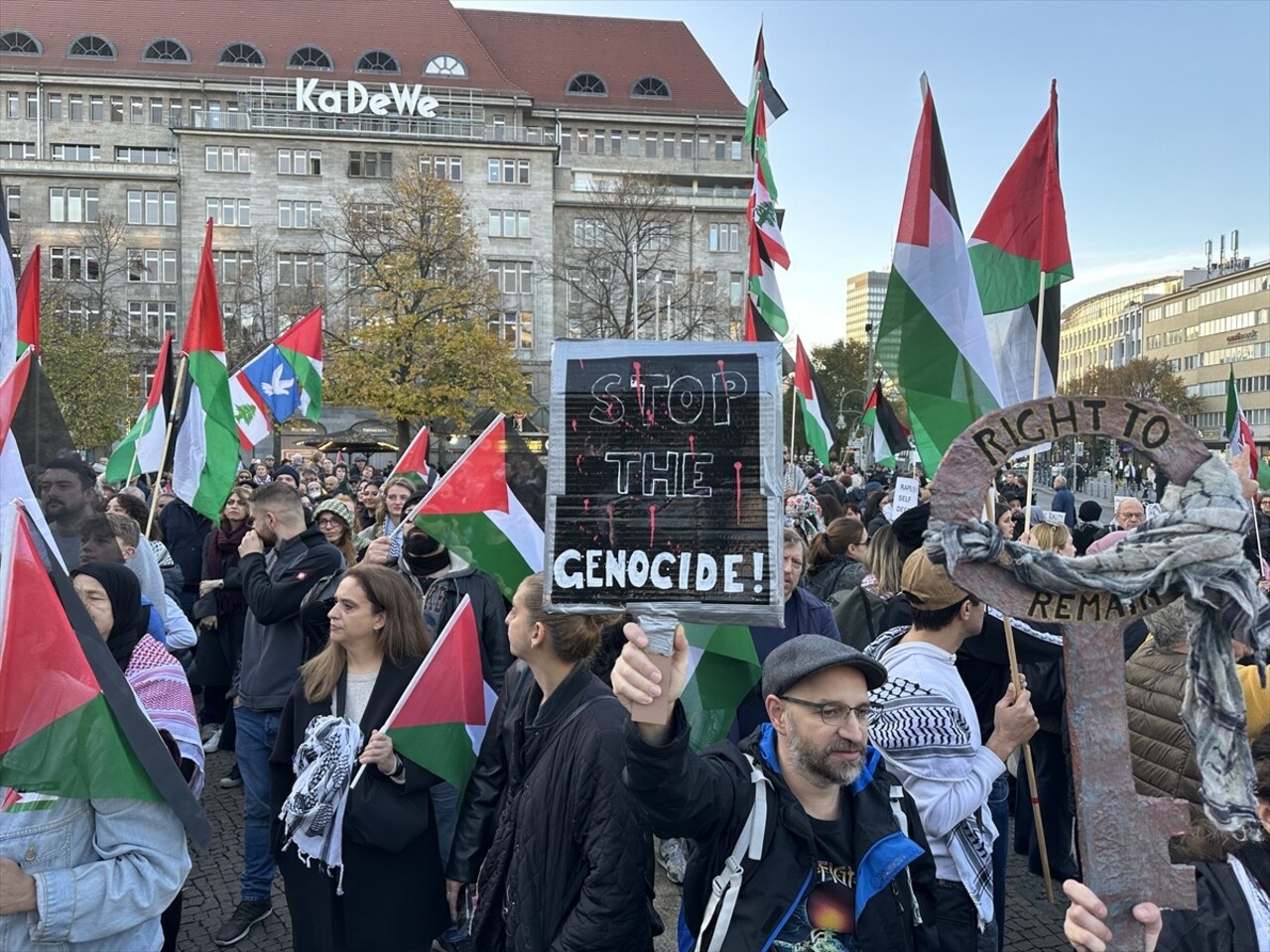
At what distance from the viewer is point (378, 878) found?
3549mm

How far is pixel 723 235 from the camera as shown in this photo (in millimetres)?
58500

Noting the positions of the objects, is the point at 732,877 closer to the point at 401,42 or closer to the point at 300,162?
the point at 300,162

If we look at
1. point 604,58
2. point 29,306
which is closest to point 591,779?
point 29,306

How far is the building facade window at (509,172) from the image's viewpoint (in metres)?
55.5

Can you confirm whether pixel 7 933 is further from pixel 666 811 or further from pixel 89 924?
pixel 666 811

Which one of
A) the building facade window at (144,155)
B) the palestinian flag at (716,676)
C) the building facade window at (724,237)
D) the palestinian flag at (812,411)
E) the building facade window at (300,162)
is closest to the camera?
the palestinian flag at (716,676)

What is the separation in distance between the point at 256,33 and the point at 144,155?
9746 mm

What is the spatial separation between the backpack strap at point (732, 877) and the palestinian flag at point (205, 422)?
17.8 ft

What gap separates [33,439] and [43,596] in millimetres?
604

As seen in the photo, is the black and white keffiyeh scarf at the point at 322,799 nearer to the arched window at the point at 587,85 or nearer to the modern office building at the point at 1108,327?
the arched window at the point at 587,85

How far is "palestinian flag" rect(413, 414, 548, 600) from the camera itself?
4590 millimetres

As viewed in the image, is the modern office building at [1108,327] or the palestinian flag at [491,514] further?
the modern office building at [1108,327]

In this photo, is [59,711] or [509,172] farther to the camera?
[509,172]

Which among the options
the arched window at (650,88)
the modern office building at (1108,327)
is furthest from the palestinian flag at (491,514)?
the modern office building at (1108,327)
